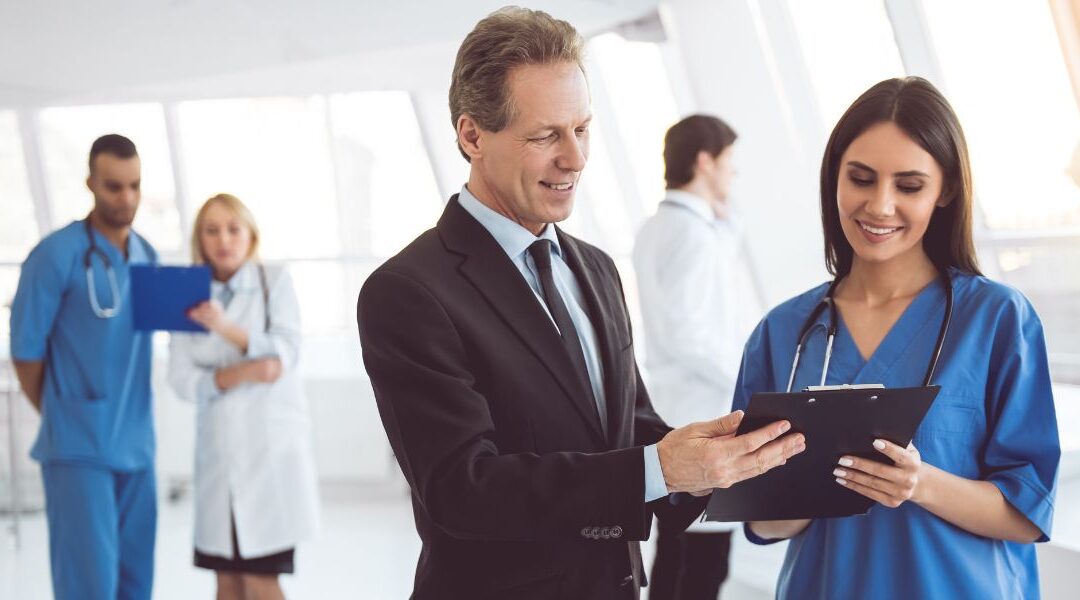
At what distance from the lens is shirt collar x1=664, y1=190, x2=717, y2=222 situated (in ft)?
10.0

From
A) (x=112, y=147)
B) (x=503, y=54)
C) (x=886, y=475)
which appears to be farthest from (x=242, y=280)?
(x=886, y=475)

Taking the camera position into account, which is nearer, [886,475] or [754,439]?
[754,439]

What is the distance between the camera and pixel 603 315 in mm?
1479

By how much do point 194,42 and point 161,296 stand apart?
80 cm

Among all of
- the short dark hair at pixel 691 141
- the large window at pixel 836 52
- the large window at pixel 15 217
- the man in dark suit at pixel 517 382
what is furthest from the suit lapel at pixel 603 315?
the large window at pixel 836 52

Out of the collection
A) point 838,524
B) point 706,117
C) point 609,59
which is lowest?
point 838,524

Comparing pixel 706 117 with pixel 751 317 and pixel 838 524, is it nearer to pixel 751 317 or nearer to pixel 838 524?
pixel 838 524

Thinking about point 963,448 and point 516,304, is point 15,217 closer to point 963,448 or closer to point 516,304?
point 516,304

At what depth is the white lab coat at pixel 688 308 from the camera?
3.02 metres

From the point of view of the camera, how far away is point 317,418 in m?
5.74

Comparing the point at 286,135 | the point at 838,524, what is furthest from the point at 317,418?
the point at 838,524

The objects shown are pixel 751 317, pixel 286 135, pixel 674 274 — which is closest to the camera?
pixel 674 274

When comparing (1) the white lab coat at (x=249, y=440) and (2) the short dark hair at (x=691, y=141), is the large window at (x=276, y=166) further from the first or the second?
(2) the short dark hair at (x=691, y=141)

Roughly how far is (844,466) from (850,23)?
11.1 ft
